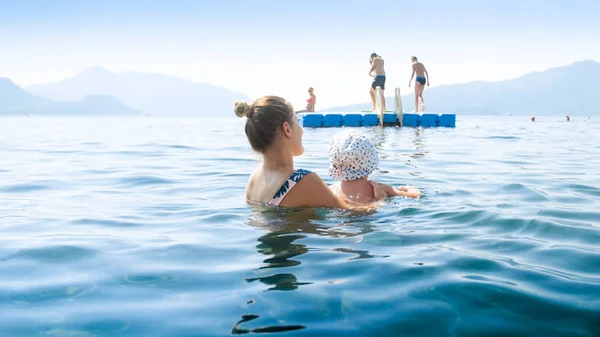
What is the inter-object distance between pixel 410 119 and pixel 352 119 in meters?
2.29

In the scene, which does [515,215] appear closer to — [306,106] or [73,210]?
[73,210]

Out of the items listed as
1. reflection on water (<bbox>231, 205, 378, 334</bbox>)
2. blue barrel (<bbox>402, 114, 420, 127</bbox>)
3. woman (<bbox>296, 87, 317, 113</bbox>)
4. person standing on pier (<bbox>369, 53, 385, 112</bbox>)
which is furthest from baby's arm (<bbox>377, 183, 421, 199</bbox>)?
woman (<bbox>296, 87, 317, 113</bbox>)

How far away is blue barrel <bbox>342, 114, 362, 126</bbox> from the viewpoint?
68.6ft

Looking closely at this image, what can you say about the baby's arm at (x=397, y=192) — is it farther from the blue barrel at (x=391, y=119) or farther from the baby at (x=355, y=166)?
the blue barrel at (x=391, y=119)

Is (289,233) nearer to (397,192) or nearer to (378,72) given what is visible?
(397,192)

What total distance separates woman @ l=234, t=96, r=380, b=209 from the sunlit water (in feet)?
0.42

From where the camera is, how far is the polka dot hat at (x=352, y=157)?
4.59 meters

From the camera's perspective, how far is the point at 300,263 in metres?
2.89

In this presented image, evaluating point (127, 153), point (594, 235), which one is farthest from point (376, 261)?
point (127, 153)

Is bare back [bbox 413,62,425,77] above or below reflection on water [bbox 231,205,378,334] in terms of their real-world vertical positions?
above

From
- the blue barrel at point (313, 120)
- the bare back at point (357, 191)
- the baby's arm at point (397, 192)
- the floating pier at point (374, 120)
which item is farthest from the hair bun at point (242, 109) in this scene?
the blue barrel at point (313, 120)

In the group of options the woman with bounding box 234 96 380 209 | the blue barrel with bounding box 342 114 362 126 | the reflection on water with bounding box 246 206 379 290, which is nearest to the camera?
the reflection on water with bounding box 246 206 379 290

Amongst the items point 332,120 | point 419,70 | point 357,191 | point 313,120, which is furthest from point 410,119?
point 357,191

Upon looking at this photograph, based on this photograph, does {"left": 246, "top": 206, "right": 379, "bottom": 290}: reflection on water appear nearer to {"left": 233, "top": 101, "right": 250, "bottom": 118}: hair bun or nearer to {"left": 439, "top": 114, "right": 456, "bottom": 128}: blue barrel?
{"left": 233, "top": 101, "right": 250, "bottom": 118}: hair bun
